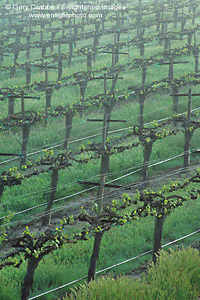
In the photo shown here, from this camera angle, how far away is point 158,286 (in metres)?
9.50

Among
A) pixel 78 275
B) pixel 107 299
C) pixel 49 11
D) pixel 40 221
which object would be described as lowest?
pixel 40 221

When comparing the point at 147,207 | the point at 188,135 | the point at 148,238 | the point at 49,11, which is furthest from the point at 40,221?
the point at 49,11

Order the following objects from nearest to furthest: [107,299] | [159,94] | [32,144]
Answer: [107,299]
[32,144]
[159,94]

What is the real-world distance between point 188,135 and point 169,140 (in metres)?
2.51

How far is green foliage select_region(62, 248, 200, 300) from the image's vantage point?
29.5 ft

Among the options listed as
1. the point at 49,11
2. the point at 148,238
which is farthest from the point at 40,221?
the point at 49,11

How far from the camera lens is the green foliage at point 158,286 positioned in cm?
899

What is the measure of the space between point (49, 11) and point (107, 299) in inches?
1681

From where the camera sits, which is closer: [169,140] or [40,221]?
[40,221]

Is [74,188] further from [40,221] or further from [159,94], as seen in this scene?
[159,94]

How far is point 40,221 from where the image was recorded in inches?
652

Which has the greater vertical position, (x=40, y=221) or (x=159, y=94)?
(x=159, y=94)

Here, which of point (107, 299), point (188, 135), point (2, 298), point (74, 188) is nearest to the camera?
point (107, 299)

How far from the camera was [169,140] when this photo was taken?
72.7 feet
